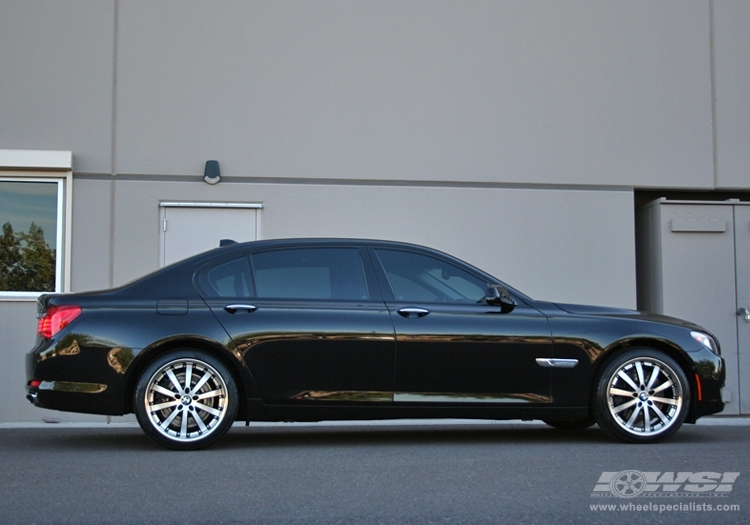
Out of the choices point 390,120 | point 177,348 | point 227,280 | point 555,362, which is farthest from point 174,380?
point 390,120

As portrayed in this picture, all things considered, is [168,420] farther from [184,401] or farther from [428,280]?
[428,280]

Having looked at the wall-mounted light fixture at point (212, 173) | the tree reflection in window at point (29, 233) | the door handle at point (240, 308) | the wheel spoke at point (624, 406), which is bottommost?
the wheel spoke at point (624, 406)

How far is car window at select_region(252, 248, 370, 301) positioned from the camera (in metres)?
6.91

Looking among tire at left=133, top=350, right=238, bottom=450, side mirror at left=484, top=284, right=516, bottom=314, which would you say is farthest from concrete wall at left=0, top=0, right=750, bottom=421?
tire at left=133, top=350, right=238, bottom=450

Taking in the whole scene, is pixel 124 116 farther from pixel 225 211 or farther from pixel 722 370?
pixel 722 370

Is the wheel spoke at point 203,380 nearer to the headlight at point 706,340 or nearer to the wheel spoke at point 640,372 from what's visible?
the wheel spoke at point 640,372

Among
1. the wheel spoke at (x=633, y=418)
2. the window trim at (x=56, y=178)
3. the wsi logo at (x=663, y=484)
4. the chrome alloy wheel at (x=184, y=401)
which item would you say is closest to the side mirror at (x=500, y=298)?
the wheel spoke at (x=633, y=418)

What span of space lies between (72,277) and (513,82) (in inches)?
214

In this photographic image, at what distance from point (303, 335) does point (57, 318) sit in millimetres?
1670

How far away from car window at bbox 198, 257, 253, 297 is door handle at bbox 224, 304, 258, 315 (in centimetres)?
13

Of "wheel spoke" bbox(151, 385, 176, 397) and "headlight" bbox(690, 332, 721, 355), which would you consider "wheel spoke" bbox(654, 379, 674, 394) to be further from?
"wheel spoke" bbox(151, 385, 176, 397)

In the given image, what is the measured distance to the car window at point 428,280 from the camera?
7.01 meters

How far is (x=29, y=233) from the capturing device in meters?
10.6

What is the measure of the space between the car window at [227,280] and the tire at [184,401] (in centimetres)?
51
